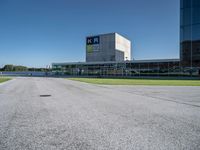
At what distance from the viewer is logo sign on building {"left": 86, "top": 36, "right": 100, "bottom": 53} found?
228ft

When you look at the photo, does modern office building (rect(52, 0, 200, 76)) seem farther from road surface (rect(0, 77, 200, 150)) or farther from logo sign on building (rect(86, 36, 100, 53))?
road surface (rect(0, 77, 200, 150))

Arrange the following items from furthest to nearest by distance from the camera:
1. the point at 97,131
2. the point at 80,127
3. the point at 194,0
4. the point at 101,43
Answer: the point at 101,43, the point at 194,0, the point at 80,127, the point at 97,131

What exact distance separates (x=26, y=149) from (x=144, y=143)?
2.65 meters

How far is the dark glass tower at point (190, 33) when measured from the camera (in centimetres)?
4075

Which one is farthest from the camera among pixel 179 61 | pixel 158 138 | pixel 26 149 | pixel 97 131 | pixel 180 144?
pixel 179 61

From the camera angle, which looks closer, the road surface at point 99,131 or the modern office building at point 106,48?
the road surface at point 99,131

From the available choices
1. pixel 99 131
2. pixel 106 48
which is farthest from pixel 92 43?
pixel 99 131

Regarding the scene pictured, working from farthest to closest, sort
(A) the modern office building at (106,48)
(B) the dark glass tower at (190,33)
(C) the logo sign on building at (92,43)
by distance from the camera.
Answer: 1. (C) the logo sign on building at (92,43)
2. (A) the modern office building at (106,48)
3. (B) the dark glass tower at (190,33)

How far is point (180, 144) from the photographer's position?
3961 mm

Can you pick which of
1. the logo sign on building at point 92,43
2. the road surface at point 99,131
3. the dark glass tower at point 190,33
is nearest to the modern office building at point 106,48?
the logo sign on building at point 92,43

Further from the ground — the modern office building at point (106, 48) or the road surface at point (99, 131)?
the modern office building at point (106, 48)

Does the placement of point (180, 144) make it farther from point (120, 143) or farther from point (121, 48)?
point (121, 48)

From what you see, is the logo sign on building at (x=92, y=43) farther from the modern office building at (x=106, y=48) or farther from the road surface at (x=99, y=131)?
the road surface at (x=99, y=131)

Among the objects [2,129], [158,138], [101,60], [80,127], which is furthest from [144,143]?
[101,60]
